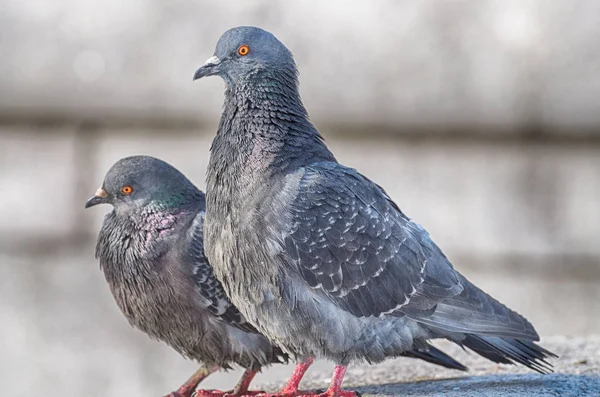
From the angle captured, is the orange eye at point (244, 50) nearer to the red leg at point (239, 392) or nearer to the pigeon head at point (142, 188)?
the pigeon head at point (142, 188)

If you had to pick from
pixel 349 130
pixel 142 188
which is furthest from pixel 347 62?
pixel 142 188

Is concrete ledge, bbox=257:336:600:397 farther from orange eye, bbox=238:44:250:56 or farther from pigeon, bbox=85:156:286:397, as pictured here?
orange eye, bbox=238:44:250:56

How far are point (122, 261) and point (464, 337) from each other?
7.91ft

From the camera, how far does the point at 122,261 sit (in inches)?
269

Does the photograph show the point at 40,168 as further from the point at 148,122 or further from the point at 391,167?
the point at 391,167

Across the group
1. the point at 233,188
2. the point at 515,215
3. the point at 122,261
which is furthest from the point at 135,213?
the point at 515,215

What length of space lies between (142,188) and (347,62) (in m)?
5.20

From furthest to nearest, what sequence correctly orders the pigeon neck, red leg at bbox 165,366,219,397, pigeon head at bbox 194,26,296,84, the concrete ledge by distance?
red leg at bbox 165,366,219,397 < the concrete ledge < pigeon head at bbox 194,26,296,84 < the pigeon neck

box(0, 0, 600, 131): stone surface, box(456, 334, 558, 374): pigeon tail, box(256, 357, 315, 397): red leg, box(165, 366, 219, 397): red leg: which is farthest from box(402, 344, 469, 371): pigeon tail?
A: box(0, 0, 600, 131): stone surface

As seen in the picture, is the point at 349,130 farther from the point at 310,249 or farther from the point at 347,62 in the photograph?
the point at 310,249

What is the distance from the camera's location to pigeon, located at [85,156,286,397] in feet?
22.0

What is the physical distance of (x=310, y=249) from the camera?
589 cm

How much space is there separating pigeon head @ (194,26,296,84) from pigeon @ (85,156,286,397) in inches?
42.2

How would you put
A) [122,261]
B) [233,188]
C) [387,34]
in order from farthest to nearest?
[387,34]
[122,261]
[233,188]
